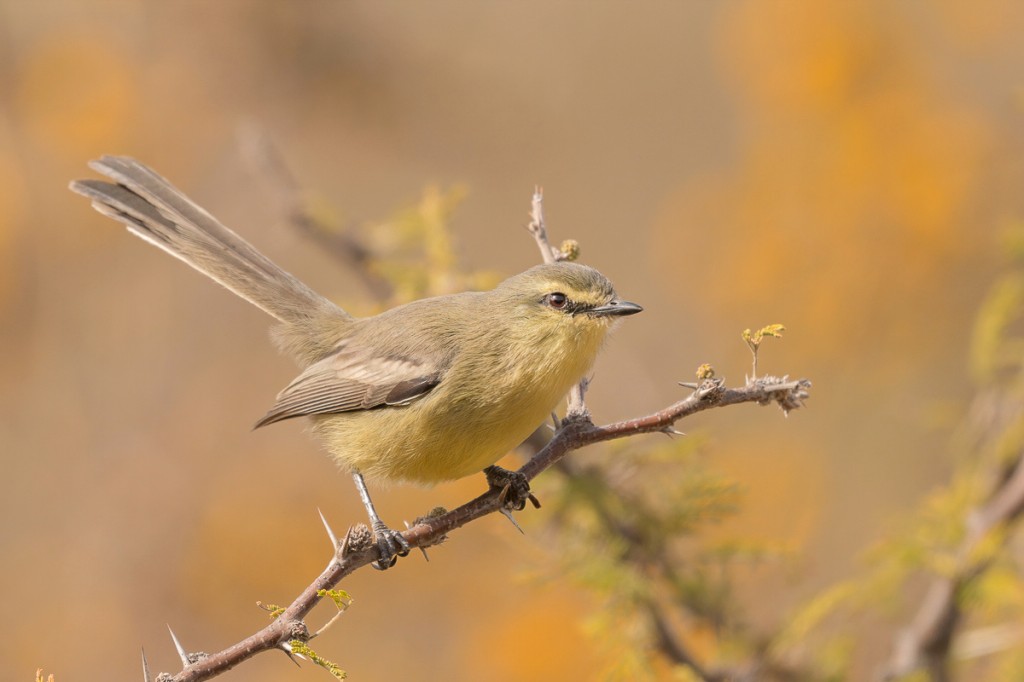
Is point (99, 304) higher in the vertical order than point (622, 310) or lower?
higher

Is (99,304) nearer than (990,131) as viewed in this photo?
No

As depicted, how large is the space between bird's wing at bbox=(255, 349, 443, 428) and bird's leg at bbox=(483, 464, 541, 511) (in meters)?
0.45

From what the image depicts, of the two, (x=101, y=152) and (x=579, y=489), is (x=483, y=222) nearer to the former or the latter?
(x=101, y=152)

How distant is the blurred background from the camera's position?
6.18m

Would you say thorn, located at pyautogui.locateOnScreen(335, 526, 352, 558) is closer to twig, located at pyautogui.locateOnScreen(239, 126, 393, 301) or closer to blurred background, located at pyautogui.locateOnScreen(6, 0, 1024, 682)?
twig, located at pyautogui.locateOnScreen(239, 126, 393, 301)

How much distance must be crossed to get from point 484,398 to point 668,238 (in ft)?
14.2

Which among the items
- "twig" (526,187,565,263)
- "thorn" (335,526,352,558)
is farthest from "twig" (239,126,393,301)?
"thorn" (335,526,352,558)

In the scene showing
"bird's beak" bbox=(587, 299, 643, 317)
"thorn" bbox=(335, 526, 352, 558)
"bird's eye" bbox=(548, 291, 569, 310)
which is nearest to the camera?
"thorn" bbox=(335, 526, 352, 558)

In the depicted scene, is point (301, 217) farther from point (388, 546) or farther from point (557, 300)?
point (388, 546)

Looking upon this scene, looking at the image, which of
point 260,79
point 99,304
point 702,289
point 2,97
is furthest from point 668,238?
point 2,97

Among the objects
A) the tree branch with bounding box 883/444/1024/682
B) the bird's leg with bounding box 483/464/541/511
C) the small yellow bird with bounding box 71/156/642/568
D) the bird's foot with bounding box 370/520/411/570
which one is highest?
the small yellow bird with bounding box 71/156/642/568

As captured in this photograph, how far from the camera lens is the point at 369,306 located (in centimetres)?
492

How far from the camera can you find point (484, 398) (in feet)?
11.6

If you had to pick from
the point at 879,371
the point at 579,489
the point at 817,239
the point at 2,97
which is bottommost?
the point at 579,489
